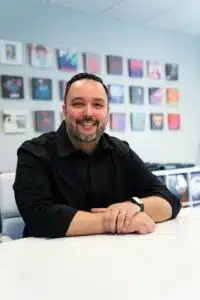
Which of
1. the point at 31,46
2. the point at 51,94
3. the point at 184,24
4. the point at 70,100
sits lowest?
the point at 70,100

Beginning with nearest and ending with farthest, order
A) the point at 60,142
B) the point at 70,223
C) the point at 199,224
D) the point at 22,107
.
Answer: the point at 70,223 → the point at 199,224 → the point at 60,142 → the point at 22,107

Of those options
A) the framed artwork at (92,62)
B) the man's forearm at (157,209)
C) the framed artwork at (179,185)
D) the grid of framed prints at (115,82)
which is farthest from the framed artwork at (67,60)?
the man's forearm at (157,209)

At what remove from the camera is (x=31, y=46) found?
315 centimetres

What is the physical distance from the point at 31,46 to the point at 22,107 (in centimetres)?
55

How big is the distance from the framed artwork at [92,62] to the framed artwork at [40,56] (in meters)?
0.36

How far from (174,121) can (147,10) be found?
123cm

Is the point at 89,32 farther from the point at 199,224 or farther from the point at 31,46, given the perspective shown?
the point at 199,224

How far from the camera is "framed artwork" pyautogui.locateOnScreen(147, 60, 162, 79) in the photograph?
384cm

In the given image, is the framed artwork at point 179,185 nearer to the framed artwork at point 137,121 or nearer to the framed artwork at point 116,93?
the framed artwork at point 137,121

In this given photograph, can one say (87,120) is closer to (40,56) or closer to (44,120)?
(44,120)

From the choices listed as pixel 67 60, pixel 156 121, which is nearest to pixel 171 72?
pixel 156 121

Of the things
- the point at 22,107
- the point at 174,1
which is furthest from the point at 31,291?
the point at 174,1

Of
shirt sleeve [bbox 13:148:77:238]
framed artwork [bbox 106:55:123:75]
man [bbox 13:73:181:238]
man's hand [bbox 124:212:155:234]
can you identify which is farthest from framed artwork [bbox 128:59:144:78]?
man's hand [bbox 124:212:155:234]

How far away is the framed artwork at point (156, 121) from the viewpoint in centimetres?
384
